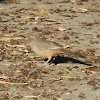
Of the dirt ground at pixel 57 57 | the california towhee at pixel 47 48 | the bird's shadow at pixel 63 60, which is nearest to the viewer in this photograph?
the dirt ground at pixel 57 57

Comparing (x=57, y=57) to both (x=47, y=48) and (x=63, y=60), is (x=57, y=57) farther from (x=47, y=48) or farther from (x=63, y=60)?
(x=47, y=48)

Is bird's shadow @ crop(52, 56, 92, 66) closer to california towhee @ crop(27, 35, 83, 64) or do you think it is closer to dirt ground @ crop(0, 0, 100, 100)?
dirt ground @ crop(0, 0, 100, 100)

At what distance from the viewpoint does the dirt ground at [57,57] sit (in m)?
6.65

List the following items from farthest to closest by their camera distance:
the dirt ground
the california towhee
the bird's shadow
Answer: the bird's shadow < the california towhee < the dirt ground

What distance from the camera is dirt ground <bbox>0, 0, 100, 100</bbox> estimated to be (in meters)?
6.65

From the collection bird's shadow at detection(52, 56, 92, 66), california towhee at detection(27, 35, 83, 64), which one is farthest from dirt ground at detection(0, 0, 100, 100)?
california towhee at detection(27, 35, 83, 64)

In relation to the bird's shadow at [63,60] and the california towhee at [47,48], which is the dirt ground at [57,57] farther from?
the california towhee at [47,48]

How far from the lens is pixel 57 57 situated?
27.4 ft

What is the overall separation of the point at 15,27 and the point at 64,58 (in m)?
2.46

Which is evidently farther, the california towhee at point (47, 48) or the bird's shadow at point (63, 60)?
the bird's shadow at point (63, 60)

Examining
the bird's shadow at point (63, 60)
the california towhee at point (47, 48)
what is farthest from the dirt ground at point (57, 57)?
the california towhee at point (47, 48)

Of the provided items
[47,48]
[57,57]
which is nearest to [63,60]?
[57,57]

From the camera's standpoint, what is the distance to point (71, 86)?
681 cm

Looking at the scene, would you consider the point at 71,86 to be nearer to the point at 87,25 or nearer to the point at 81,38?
the point at 81,38
